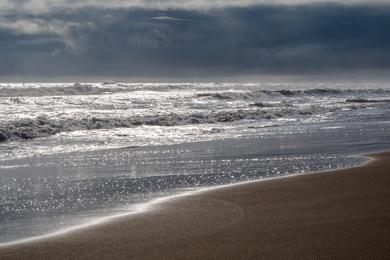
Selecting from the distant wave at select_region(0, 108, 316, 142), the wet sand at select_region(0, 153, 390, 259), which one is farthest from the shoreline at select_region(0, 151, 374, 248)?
the distant wave at select_region(0, 108, 316, 142)

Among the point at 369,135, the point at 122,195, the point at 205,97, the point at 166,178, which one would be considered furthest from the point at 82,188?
the point at 205,97

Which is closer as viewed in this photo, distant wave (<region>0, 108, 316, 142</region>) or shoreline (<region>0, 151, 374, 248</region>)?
shoreline (<region>0, 151, 374, 248</region>)

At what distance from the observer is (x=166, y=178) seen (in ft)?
39.0

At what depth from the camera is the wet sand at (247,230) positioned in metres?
6.56

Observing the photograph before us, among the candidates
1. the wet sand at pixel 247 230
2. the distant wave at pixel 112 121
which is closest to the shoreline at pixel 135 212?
the wet sand at pixel 247 230

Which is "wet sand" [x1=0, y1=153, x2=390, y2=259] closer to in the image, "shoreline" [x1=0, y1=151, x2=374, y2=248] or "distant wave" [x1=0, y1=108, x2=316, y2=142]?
"shoreline" [x1=0, y1=151, x2=374, y2=248]

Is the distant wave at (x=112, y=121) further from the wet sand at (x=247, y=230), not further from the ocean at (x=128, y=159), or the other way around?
the wet sand at (x=247, y=230)

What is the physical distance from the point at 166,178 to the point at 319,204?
12.5ft

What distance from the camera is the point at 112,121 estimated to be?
27.0 metres

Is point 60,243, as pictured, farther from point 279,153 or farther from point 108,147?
point 108,147

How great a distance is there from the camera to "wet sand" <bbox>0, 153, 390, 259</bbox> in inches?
258

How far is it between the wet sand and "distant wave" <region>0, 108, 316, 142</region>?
42.5 ft

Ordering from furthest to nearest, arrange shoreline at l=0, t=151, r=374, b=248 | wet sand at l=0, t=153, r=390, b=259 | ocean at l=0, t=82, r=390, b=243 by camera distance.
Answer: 1. ocean at l=0, t=82, r=390, b=243
2. shoreline at l=0, t=151, r=374, b=248
3. wet sand at l=0, t=153, r=390, b=259

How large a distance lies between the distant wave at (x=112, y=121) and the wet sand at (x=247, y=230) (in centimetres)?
1296
